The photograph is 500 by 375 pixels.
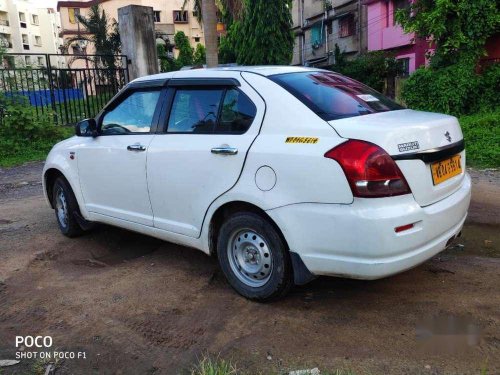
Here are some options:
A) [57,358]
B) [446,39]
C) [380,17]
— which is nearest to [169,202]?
[57,358]

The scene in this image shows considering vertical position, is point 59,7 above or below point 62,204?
above

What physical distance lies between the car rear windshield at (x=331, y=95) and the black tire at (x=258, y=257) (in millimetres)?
852

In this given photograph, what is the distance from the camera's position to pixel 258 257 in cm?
333

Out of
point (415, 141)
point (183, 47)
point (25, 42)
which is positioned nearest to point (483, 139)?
point (415, 141)

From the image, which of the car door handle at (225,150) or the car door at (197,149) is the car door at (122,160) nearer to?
the car door at (197,149)

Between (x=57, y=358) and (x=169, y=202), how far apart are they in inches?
54.7

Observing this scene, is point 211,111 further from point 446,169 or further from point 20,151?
point 20,151

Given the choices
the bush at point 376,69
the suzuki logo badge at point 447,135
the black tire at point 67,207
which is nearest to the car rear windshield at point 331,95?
the suzuki logo badge at point 447,135

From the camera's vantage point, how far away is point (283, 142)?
308 cm

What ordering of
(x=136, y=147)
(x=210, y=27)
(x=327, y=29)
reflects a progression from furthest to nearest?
1. (x=327, y=29)
2. (x=210, y=27)
3. (x=136, y=147)

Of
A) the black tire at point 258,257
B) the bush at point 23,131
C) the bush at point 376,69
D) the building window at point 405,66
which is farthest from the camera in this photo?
the building window at point 405,66

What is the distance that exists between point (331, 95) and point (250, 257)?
1.31 m

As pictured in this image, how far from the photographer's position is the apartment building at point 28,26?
5628 cm

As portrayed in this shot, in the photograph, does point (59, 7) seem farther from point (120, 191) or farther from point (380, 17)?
point (120, 191)
